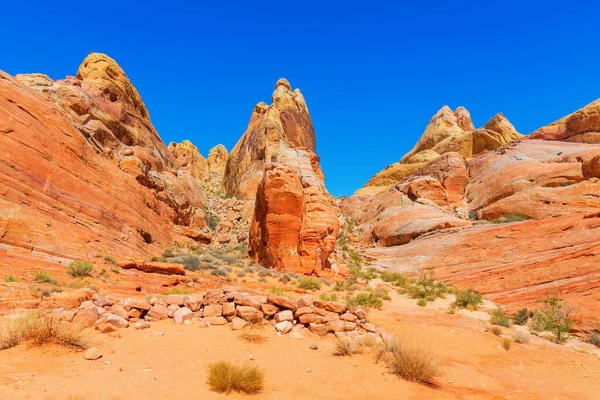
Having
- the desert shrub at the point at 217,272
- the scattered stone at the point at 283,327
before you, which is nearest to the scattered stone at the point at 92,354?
the scattered stone at the point at 283,327

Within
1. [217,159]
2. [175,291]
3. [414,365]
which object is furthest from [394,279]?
[217,159]

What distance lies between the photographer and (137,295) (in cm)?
1151

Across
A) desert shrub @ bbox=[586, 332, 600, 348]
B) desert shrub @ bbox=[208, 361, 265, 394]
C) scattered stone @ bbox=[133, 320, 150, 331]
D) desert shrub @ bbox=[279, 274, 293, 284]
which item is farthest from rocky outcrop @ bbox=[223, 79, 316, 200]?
desert shrub @ bbox=[208, 361, 265, 394]

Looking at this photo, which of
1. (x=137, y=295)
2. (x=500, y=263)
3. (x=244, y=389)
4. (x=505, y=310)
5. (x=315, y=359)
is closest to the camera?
(x=244, y=389)

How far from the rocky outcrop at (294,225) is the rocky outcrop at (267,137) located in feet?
74.0

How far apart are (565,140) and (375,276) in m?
38.1

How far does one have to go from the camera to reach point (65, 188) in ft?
56.6

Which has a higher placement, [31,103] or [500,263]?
[31,103]

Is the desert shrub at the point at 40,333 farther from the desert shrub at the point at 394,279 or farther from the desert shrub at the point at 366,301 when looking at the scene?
the desert shrub at the point at 394,279

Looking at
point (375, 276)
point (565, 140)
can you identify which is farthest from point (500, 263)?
point (565, 140)

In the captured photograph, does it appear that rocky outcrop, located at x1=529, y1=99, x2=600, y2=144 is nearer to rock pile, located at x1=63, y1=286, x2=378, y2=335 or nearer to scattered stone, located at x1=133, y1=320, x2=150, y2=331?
rock pile, located at x1=63, y1=286, x2=378, y2=335

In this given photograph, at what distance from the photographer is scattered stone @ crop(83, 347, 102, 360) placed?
6168 mm

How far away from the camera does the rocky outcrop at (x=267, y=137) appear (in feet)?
171

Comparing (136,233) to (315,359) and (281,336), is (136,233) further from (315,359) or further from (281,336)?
(315,359)
